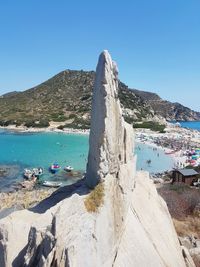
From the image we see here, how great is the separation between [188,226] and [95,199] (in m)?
12.1

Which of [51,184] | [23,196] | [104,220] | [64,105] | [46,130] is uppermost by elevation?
[64,105]

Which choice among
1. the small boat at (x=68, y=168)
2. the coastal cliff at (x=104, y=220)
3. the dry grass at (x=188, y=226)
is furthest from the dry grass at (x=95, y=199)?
the small boat at (x=68, y=168)

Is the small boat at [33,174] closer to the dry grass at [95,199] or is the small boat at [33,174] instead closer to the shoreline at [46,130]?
the dry grass at [95,199]

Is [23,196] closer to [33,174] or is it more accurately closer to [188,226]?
[33,174]

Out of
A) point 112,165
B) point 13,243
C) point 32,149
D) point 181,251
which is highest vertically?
point 112,165

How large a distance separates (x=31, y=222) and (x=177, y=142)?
3681 inches

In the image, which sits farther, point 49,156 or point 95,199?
point 49,156

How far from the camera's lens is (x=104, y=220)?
1039 centimetres

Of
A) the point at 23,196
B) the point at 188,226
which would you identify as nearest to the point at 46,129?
the point at 23,196

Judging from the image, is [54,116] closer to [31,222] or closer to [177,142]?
[177,142]

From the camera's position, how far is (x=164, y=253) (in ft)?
39.1

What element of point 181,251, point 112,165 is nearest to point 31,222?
point 112,165

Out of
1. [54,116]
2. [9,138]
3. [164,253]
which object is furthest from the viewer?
[54,116]

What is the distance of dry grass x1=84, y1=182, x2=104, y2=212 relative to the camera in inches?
414
